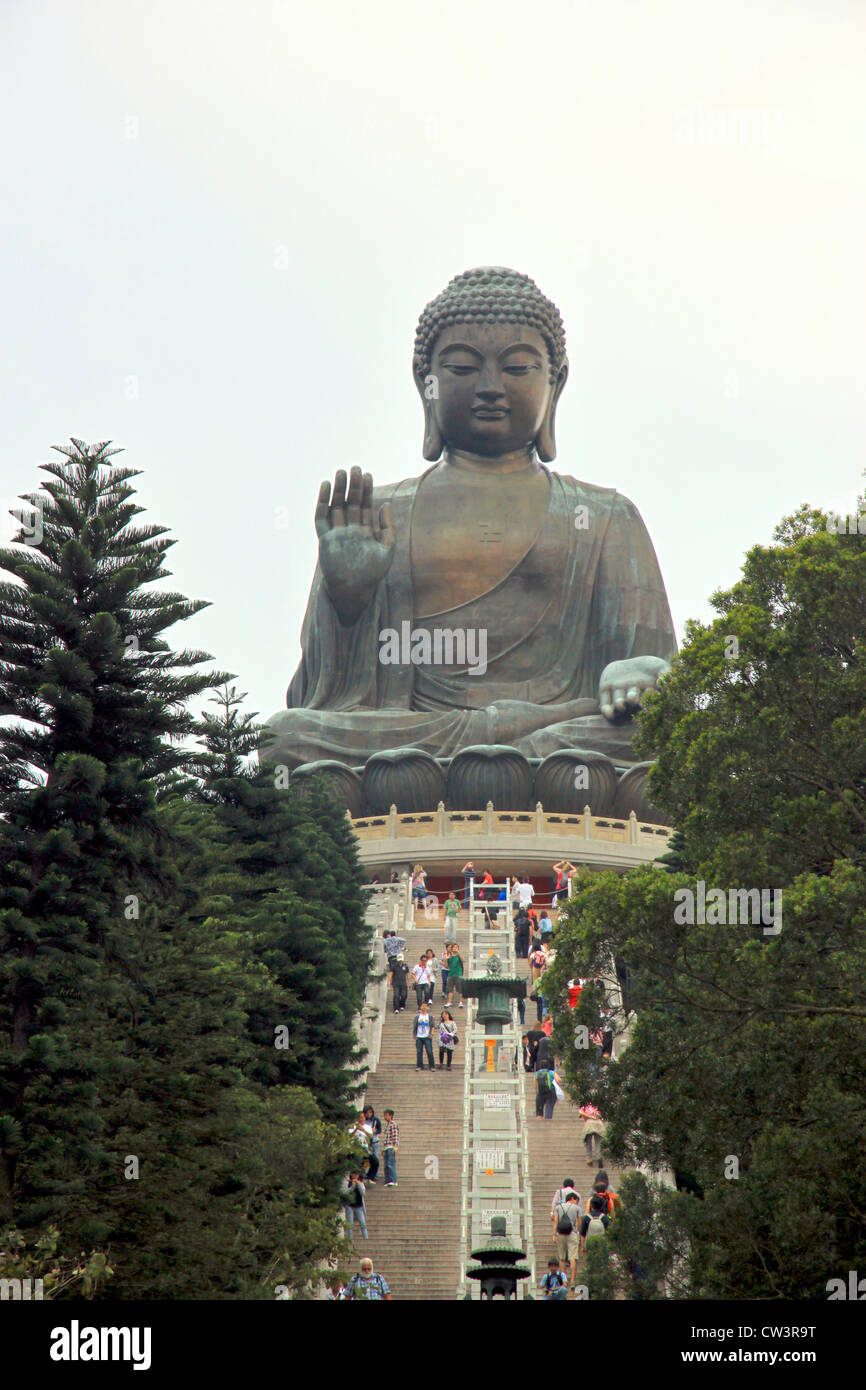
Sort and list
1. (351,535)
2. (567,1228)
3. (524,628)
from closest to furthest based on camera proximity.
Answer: (567,1228) → (351,535) → (524,628)

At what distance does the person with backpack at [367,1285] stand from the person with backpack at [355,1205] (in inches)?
40.0

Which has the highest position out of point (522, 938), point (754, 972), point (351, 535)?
point (351, 535)

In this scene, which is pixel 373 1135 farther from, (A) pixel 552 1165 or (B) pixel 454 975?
(B) pixel 454 975

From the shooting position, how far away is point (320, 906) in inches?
656

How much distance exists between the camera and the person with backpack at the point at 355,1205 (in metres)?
14.6

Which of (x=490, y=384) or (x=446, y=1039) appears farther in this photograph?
(x=490, y=384)

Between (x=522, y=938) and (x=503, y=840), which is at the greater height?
(x=503, y=840)

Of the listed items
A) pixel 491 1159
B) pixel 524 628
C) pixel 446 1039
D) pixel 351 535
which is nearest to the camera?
pixel 491 1159

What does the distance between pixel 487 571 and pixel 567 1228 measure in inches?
793

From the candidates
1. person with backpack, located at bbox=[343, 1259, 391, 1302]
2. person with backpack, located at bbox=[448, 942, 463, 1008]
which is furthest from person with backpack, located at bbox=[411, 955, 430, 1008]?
person with backpack, located at bbox=[343, 1259, 391, 1302]

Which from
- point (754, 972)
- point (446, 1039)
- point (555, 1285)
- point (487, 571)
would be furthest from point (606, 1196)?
point (487, 571)

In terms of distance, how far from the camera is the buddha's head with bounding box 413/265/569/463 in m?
33.0

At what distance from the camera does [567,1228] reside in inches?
552
